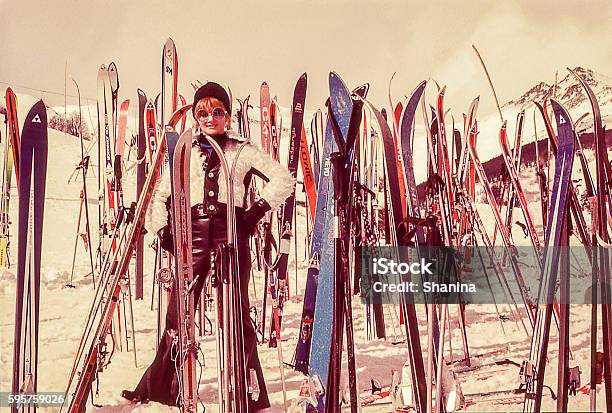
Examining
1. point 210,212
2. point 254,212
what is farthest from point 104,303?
point 254,212

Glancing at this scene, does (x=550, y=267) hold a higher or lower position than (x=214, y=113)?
lower

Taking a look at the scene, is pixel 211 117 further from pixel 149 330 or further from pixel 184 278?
pixel 149 330

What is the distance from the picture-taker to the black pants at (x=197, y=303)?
2.04m

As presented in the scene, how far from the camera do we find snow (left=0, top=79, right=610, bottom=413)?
2045 millimetres

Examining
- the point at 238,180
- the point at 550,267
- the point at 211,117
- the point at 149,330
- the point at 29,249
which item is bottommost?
the point at 149,330

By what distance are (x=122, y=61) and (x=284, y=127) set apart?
0.56 metres

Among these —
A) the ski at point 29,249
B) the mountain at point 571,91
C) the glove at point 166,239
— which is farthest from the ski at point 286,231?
the ski at point 29,249

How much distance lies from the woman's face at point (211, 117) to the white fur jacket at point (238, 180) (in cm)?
4

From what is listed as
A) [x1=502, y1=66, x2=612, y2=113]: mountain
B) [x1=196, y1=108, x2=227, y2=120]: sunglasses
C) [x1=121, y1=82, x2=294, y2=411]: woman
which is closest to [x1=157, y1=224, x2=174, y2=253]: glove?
[x1=121, y1=82, x2=294, y2=411]: woman

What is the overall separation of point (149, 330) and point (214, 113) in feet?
2.31

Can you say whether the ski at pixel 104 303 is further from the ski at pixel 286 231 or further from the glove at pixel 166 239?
the ski at pixel 286 231

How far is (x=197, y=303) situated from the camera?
2.04 metres

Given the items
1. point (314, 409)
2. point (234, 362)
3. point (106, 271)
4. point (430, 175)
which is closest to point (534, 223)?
point (430, 175)

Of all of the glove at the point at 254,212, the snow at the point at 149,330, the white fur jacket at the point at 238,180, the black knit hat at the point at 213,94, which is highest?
the black knit hat at the point at 213,94
